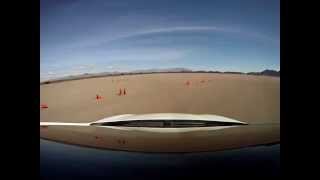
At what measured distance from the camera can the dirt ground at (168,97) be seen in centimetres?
332

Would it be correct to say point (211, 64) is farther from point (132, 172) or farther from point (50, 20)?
point (50, 20)

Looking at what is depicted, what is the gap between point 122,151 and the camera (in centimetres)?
333

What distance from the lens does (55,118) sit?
132 inches

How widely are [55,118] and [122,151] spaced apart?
508 millimetres

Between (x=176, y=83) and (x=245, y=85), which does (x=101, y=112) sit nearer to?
(x=176, y=83)

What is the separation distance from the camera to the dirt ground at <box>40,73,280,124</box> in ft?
10.9

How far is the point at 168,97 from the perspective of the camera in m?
3.33
